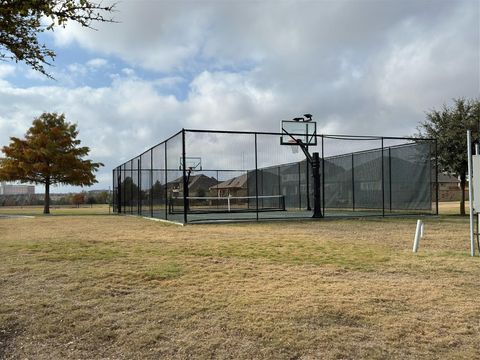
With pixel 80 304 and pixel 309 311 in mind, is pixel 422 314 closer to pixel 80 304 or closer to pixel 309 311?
pixel 309 311

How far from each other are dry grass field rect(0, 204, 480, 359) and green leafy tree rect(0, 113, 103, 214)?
21392 mm

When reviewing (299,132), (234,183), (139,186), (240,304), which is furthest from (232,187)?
(240,304)

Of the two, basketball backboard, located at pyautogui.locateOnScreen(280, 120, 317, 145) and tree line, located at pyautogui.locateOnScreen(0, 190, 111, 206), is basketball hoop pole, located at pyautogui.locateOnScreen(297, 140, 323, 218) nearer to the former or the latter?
basketball backboard, located at pyautogui.locateOnScreen(280, 120, 317, 145)

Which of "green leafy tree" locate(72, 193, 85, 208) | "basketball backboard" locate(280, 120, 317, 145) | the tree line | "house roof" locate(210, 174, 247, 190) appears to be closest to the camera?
"basketball backboard" locate(280, 120, 317, 145)

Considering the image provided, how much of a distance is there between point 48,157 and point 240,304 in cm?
2555

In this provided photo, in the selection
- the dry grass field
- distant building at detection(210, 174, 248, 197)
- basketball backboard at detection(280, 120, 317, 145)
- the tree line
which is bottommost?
the dry grass field

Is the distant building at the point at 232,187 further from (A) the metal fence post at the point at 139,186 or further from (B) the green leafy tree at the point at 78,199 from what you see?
(B) the green leafy tree at the point at 78,199

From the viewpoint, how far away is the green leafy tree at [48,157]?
26.9 meters

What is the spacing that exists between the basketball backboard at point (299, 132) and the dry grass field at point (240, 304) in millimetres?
8588

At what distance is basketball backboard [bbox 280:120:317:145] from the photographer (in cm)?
1552

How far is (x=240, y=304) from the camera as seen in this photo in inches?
163

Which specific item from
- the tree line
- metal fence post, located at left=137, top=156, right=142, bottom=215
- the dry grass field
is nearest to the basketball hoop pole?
the dry grass field

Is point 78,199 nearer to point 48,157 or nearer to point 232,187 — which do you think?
point 48,157

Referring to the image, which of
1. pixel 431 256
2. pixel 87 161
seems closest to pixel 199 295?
pixel 431 256
